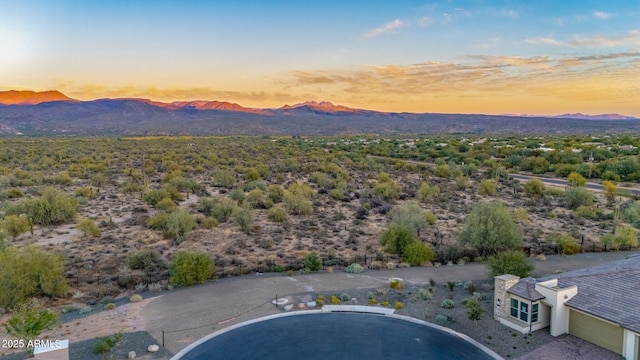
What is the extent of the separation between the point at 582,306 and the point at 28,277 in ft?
77.0

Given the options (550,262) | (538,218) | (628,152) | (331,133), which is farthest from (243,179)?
(331,133)

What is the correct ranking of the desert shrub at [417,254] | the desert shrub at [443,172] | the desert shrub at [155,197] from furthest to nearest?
1. the desert shrub at [443,172]
2. the desert shrub at [155,197]
3. the desert shrub at [417,254]

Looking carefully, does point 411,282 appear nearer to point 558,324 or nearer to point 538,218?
point 558,324

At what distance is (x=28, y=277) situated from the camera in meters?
20.2

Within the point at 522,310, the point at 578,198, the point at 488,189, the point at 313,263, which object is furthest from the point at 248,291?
the point at 578,198

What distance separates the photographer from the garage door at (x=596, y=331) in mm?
15508

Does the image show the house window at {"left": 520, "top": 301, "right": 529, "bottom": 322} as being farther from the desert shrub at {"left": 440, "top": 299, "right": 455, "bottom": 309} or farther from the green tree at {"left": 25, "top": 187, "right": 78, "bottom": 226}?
the green tree at {"left": 25, "top": 187, "right": 78, "bottom": 226}

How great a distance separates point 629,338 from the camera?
14867 millimetres

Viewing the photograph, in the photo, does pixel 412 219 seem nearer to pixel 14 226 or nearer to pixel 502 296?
pixel 502 296

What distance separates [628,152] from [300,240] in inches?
2549

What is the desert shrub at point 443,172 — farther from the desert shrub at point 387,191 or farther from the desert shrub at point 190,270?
the desert shrub at point 190,270

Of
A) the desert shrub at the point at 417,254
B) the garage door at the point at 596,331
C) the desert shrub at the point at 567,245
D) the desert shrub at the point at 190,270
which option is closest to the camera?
the garage door at the point at 596,331

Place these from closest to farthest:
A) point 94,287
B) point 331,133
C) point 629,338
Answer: point 629,338
point 94,287
point 331,133

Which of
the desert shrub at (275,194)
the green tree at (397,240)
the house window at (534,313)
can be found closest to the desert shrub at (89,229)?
the desert shrub at (275,194)
